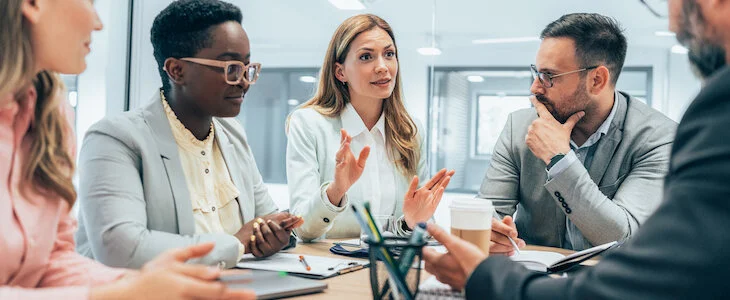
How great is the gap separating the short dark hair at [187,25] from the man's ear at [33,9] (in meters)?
0.79

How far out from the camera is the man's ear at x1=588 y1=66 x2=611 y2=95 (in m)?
2.46

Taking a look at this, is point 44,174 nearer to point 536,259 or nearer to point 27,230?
point 27,230

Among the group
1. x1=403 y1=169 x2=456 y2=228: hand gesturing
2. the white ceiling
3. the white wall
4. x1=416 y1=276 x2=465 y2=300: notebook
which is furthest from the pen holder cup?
the white ceiling

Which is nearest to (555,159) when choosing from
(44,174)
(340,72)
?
(340,72)

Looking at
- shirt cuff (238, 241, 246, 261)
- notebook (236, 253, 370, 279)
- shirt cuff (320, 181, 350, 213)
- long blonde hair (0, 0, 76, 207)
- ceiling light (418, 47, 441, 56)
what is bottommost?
notebook (236, 253, 370, 279)

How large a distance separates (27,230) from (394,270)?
654 mm

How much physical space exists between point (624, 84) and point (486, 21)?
1011 mm

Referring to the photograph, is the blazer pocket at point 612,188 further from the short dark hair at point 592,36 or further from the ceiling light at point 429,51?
the ceiling light at point 429,51

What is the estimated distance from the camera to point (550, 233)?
2.37 m

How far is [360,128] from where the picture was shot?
263 centimetres

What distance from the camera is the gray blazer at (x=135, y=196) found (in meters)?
1.48

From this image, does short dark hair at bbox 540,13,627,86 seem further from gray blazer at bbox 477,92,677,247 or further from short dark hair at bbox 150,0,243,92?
short dark hair at bbox 150,0,243,92

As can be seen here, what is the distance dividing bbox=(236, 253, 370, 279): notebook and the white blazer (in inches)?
17.8

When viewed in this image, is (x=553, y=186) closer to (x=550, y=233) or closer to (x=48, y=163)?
(x=550, y=233)
